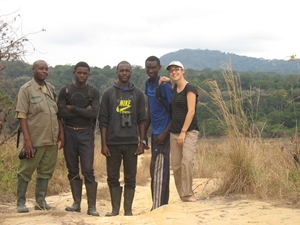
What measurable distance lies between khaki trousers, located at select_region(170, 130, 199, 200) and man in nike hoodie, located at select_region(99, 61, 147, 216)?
1.25ft

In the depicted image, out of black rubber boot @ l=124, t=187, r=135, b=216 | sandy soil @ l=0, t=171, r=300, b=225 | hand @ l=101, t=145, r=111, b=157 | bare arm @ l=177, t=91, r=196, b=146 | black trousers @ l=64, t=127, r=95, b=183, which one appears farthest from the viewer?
black rubber boot @ l=124, t=187, r=135, b=216

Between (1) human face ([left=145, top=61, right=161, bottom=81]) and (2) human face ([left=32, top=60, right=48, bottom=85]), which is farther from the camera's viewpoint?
(1) human face ([left=145, top=61, right=161, bottom=81])

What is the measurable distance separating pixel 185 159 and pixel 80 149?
1238 millimetres

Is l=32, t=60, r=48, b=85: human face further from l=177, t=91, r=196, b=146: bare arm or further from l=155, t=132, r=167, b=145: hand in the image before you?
l=177, t=91, r=196, b=146: bare arm

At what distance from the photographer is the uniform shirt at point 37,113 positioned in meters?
4.95

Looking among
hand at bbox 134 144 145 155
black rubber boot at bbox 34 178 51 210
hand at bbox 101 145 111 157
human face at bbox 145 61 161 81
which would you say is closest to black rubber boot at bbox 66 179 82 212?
black rubber boot at bbox 34 178 51 210

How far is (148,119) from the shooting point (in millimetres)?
5441

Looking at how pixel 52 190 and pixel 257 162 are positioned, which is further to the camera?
pixel 52 190

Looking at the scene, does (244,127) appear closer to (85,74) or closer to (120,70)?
(120,70)

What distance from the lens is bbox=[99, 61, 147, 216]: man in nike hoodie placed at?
16.7ft

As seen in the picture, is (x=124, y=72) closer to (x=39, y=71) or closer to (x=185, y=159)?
(x=39, y=71)

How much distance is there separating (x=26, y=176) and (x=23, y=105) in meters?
0.82

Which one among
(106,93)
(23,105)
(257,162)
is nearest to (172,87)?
(106,93)

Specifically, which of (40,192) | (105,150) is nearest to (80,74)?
(105,150)
